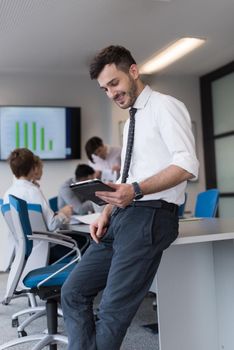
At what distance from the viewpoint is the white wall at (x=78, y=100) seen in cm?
559

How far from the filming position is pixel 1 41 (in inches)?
174

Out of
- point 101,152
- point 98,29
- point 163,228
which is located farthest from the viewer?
point 101,152

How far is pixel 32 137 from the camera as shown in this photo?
556 cm

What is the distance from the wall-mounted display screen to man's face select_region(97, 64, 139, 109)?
405cm

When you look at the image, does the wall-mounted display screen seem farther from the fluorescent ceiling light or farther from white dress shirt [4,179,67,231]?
white dress shirt [4,179,67,231]

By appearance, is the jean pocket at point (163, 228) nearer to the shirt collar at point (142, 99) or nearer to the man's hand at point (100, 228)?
the man's hand at point (100, 228)

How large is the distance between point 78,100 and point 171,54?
1.52 meters

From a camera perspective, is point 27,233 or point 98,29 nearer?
point 27,233

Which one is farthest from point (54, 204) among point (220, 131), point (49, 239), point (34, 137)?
point (220, 131)

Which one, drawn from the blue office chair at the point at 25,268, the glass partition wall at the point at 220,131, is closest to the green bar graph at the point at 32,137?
the glass partition wall at the point at 220,131

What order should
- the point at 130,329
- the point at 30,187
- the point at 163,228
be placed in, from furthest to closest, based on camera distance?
the point at 30,187 → the point at 130,329 → the point at 163,228

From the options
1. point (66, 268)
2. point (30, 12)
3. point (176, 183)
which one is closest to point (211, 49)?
point (30, 12)

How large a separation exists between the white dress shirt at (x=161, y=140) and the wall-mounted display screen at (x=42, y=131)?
4091 millimetres

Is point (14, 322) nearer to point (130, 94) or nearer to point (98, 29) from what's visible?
point (130, 94)
